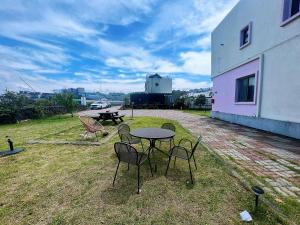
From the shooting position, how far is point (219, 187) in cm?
293

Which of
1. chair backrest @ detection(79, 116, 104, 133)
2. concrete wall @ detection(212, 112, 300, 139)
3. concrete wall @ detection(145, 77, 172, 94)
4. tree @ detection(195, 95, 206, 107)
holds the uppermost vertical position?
concrete wall @ detection(145, 77, 172, 94)

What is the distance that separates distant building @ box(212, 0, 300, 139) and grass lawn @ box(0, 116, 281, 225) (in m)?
4.88

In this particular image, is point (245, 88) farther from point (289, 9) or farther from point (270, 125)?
point (289, 9)

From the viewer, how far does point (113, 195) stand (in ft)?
8.86

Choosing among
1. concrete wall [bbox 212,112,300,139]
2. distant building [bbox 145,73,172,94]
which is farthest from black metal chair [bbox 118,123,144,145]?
distant building [bbox 145,73,172,94]

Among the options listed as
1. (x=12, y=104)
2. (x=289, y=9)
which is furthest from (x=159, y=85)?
(x=289, y=9)

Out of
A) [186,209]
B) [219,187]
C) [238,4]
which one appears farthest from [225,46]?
[186,209]

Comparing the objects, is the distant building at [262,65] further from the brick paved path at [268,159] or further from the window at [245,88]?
the brick paved path at [268,159]

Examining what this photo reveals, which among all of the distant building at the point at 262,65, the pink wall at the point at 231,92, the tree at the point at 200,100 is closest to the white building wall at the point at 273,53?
the distant building at the point at 262,65

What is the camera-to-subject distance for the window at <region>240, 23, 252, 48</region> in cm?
890

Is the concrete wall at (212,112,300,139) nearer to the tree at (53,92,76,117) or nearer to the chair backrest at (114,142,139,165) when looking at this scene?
the chair backrest at (114,142,139,165)

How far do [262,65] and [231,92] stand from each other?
341 cm

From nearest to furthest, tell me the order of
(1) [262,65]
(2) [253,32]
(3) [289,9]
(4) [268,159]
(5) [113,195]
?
1. (5) [113,195]
2. (4) [268,159]
3. (3) [289,9]
4. (1) [262,65]
5. (2) [253,32]

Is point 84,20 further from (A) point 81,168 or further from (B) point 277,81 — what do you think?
(B) point 277,81
